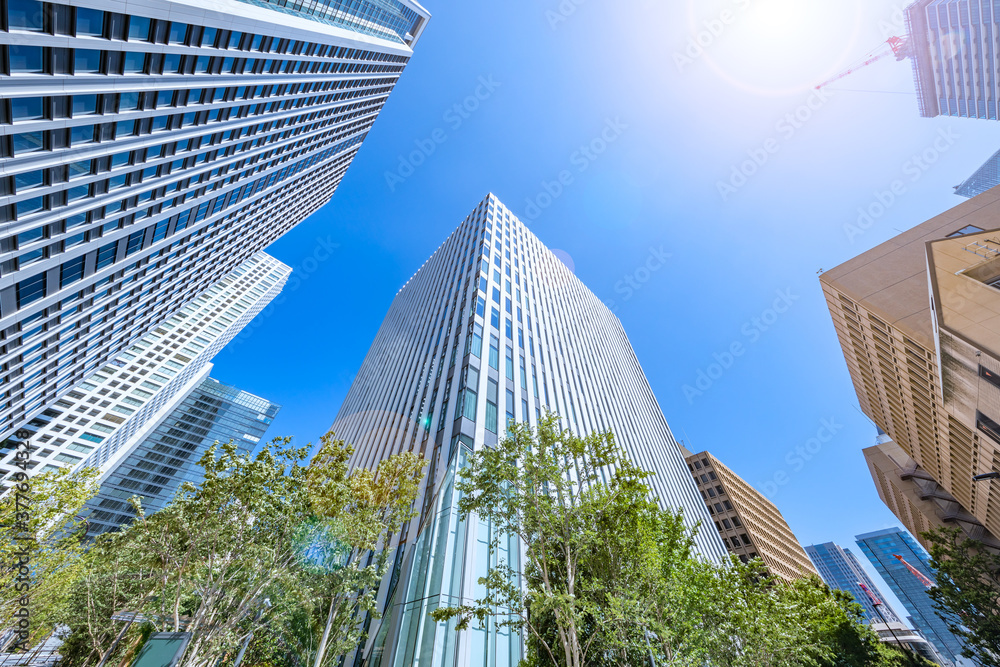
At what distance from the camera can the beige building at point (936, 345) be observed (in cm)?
1560

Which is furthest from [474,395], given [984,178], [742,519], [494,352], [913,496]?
[984,178]

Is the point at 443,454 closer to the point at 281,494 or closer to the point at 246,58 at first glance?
the point at 281,494

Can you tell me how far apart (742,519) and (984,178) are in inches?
5093

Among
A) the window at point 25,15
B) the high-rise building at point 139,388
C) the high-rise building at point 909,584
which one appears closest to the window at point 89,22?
the window at point 25,15

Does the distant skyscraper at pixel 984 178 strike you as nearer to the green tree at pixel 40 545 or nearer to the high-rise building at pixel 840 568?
the green tree at pixel 40 545

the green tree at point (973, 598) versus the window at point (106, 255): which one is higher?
the window at point (106, 255)

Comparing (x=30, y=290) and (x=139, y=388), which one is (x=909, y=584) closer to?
(x=30, y=290)

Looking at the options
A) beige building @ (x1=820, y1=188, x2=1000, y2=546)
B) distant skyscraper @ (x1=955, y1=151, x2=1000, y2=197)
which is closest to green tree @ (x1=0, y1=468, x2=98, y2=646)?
beige building @ (x1=820, y1=188, x2=1000, y2=546)

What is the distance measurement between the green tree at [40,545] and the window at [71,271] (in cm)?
1219

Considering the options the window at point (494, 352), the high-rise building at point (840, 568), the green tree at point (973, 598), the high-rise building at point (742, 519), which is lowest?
the green tree at point (973, 598)

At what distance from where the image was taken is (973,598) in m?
16.1

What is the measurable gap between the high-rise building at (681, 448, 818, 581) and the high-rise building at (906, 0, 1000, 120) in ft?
246

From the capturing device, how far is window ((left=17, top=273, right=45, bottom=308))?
19156 mm

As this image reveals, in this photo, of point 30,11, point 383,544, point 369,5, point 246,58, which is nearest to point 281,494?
point 383,544
